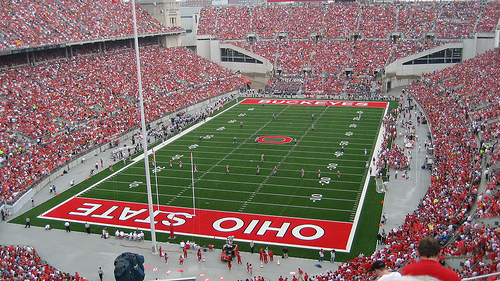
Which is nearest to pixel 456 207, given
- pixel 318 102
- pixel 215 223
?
pixel 215 223

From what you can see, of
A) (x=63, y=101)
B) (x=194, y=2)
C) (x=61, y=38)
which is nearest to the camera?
(x=63, y=101)

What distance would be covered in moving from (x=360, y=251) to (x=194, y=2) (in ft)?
431

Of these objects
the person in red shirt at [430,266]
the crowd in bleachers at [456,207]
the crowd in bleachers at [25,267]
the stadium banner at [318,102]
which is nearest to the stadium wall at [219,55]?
the stadium banner at [318,102]

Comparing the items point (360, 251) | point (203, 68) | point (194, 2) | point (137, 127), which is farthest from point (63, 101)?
point (194, 2)

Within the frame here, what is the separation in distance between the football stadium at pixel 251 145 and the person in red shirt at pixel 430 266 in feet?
0.04

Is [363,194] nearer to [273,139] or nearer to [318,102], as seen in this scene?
[273,139]

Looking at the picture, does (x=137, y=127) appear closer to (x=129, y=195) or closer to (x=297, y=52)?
(x=129, y=195)

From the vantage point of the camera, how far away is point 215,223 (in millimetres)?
22469

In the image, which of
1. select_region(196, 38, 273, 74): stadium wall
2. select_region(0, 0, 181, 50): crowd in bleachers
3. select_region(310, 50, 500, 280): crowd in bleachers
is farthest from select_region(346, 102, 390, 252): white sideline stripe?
select_region(0, 0, 181, 50): crowd in bleachers

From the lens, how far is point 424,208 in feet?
67.4

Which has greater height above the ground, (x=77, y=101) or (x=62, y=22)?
(x=62, y=22)

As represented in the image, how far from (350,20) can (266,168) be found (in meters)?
39.2

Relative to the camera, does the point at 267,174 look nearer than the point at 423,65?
Yes

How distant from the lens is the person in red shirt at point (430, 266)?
3498 millimetres
